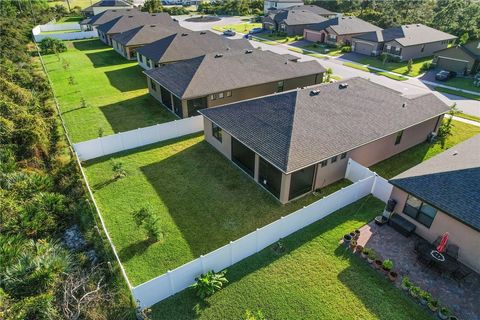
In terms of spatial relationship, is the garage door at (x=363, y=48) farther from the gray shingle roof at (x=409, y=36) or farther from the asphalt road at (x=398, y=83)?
the asphalt road at (x=398, y=83)

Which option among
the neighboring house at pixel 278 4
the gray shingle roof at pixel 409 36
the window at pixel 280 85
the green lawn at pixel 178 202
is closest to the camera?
the green lawn at pixel 178 202

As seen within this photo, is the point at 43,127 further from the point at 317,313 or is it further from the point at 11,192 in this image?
the point at 317,313

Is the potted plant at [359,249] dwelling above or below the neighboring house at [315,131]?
below

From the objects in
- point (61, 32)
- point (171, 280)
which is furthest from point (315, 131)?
point (61, 32)

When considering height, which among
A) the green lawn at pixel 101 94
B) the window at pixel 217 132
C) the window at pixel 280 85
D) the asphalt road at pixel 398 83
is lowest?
the green lawn at pixel 101 94

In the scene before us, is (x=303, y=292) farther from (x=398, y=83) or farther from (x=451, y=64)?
(x=451, y=64)

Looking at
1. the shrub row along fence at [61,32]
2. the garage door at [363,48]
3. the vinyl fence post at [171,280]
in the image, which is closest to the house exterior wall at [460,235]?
the vinyl fence post at [171,280]

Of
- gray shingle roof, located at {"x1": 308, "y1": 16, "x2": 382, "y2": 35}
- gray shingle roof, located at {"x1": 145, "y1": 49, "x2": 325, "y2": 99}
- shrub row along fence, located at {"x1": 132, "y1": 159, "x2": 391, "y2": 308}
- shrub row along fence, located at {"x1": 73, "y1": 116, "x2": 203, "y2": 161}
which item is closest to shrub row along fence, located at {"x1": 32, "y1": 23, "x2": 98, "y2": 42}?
gray shingle roof, located at {"x1": 145, "y1": 49, "x2": 325, "y2": 99}
